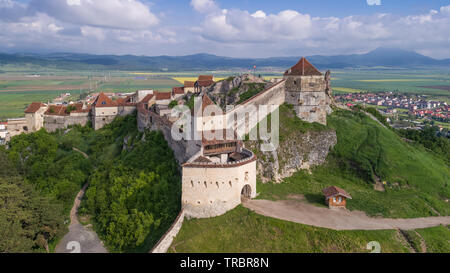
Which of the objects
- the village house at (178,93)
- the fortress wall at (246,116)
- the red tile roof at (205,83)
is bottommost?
the fortress wall at (246,116)

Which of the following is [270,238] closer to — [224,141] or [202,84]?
[224,141]

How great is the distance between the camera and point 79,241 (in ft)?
115

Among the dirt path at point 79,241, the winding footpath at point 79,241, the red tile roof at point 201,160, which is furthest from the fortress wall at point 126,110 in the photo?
the red tile roof at point 201,160

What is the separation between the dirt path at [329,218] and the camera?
27.5 m

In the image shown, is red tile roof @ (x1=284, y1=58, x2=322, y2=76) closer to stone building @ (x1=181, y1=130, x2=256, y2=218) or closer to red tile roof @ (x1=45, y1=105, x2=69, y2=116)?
stone building @ (x1=181, y1=130, x2=256, y2=218)

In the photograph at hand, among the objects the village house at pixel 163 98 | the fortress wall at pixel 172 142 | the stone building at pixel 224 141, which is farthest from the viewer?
the village house at pixel 163 98

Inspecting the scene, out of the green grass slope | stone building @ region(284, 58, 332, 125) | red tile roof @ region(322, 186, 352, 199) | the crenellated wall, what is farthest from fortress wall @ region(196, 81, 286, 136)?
red tile roof @ region(322, 186, 352, 199)

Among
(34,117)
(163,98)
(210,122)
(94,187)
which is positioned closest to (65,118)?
(34,117)

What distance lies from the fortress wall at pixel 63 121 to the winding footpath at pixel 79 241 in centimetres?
2823

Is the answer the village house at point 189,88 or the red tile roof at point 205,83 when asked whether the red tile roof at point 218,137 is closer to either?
the red tile roof at point 205,83

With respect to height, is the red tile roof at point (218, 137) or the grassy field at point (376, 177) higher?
the red tile roof at point (218, 137)

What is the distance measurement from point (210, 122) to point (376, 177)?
2062cm

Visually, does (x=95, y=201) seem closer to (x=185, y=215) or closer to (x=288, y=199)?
(x=185, y=215)

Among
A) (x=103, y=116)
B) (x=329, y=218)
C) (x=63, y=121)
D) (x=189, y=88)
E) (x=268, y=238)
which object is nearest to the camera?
(x=268, y=238)
